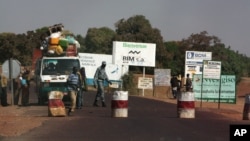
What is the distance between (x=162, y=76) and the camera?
159ft

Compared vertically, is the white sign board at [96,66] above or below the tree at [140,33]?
below

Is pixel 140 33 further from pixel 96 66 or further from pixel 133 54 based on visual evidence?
pixel 133 54

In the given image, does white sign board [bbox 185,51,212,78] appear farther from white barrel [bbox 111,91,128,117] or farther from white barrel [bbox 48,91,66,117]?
white barrel [bbox 48,91,66,117]

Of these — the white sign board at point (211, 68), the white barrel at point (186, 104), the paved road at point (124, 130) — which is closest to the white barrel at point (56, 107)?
the paved road at point (124, 130)

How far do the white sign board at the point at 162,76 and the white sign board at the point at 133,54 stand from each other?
187 inches

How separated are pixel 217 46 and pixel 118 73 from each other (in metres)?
26.1

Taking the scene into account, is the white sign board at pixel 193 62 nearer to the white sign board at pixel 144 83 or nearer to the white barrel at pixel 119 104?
the white sign board at pixel 144 83

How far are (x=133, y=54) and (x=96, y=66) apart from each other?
4.29 m

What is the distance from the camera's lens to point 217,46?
252 feet

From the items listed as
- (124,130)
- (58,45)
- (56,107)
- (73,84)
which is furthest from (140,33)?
(124,130)

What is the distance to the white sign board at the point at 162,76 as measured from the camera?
48469mm

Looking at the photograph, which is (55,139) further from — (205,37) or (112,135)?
(205,37)

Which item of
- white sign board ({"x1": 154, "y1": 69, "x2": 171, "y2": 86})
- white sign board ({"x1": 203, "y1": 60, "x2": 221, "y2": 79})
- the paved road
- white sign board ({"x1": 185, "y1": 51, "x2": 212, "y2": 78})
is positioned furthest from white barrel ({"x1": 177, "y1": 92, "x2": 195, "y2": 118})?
white sign board ({"x1": 154, "y1": 69, "x2": 171, "y2": 86})

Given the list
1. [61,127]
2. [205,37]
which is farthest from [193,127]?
[205,37]
